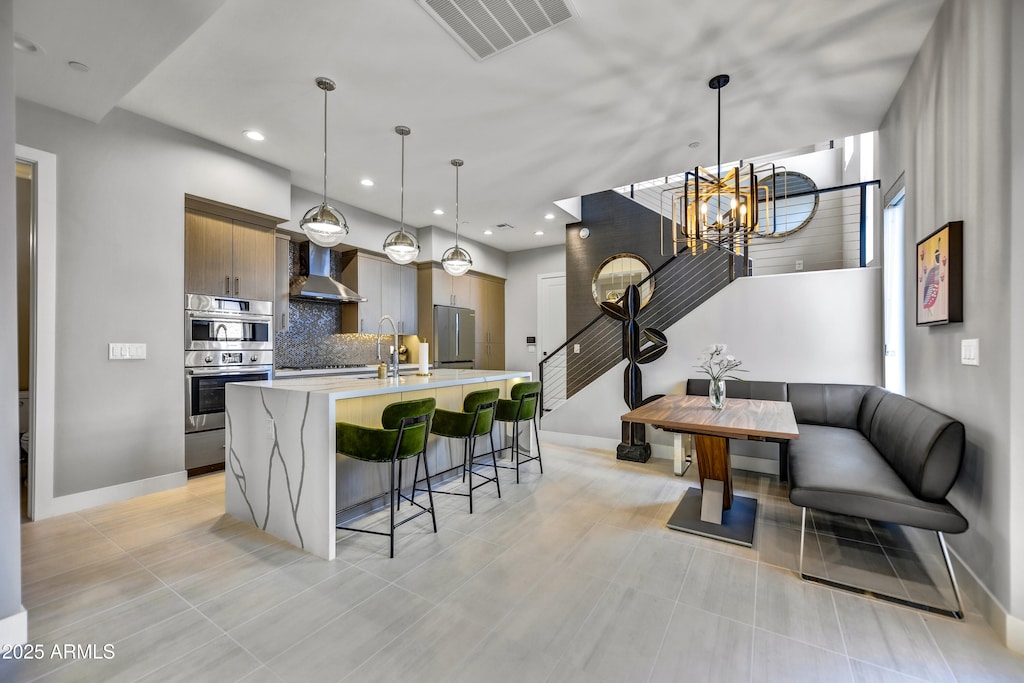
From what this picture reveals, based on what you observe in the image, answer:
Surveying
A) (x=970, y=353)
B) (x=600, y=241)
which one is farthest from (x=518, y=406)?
(x=600, y=241)

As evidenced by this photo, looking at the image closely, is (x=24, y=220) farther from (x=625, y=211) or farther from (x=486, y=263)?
(x=625, y=211)

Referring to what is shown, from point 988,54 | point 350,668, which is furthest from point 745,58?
point 350,668

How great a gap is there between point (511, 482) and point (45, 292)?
362 cm

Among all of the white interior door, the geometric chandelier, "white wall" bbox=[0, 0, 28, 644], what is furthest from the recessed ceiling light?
the white interior door

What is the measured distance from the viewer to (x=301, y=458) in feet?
8.09

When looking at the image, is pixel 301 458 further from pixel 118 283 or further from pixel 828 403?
pixel 828 403

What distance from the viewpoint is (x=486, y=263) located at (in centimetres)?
744

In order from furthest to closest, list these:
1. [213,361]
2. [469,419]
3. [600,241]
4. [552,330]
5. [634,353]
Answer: [552,330] → [600,241] → [634,353] → [213,361] → [469,419]

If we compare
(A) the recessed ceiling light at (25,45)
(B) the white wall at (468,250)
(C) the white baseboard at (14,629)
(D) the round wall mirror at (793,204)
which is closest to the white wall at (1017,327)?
(D) the round wall mirror at (793,204)

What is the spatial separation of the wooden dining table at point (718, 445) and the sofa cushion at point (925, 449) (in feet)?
1.65

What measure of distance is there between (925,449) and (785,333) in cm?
219

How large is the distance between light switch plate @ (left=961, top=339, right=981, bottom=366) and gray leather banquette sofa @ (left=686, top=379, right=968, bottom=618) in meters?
0.29

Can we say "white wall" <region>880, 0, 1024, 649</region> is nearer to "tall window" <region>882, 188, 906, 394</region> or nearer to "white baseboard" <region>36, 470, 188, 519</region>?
"tall window" <region>882, 188, 906, 394</region>

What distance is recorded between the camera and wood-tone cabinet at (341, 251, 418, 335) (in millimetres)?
5500
